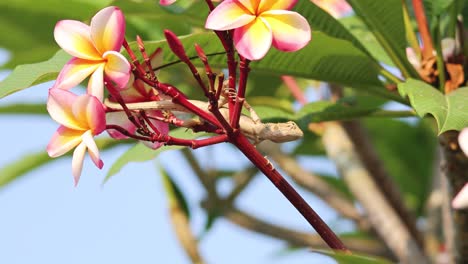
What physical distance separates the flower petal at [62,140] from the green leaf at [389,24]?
1.44 feet

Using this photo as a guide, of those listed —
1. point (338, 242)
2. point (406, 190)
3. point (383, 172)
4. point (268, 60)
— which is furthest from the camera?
point (406, 190)

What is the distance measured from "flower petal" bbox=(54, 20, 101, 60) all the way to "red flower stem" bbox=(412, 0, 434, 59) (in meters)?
0.45

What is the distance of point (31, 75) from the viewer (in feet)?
2.86

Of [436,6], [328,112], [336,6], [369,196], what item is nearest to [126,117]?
[328,112]

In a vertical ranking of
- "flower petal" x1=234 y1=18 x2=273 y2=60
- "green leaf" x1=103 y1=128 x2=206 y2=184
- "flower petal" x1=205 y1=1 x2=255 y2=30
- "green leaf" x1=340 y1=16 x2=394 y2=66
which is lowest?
"green leaf" x1=103 y1=128 x2=206 y2=184

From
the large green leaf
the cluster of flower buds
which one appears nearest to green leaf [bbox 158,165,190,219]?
the large green leaf

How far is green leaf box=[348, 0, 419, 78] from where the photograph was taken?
107cm

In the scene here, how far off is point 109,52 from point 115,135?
98mm

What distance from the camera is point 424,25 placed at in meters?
1.09

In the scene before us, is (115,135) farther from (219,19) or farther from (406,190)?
(406,190)

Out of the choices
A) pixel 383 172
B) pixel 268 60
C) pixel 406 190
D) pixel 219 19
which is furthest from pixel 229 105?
pixel 406 190

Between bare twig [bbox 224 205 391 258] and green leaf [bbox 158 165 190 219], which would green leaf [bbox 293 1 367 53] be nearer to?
bare twig [bbox 224 205 391 258]

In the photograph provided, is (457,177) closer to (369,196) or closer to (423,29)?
(423,29)

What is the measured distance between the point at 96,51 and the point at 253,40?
0.13 m
